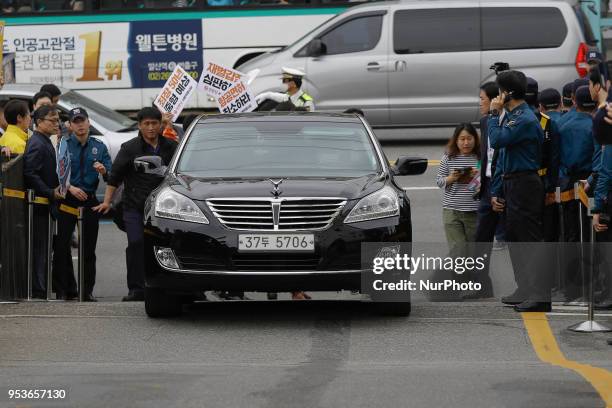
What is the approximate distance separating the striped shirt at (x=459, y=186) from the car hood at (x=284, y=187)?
7.80 ft

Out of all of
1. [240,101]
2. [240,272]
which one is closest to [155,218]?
[240,272]

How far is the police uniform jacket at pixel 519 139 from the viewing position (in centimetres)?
1155

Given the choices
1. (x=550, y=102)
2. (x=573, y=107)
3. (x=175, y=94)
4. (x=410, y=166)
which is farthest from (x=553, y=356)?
(x=175, y=94)

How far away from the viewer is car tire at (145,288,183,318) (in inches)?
440

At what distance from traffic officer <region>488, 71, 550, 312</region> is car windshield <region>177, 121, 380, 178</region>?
3.36ft

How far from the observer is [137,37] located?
25750mm

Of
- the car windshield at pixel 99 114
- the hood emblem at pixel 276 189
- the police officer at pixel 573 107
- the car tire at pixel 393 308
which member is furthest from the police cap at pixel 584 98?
the car windshield at pixel 99 114

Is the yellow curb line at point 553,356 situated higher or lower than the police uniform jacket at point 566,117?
lower

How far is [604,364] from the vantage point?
9.15m

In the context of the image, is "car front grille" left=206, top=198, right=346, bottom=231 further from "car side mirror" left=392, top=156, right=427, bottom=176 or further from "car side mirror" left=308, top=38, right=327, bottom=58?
"car side mirror" left=308, top=38, right=327, bottom=58

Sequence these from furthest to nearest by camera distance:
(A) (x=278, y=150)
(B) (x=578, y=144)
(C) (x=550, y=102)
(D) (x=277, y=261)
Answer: (C) (x=550, y=102), (B) (x=578, y=144), (A) (x=278, y=150), (D) (x=277, y=261)

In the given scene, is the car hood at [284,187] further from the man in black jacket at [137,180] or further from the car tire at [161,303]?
the man in black jacket at [137,180]

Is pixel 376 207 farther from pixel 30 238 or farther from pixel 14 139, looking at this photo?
pixel 14 139

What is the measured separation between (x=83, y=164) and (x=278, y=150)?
2874mm
